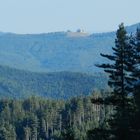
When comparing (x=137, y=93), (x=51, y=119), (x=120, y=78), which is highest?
(x=120, y=78)

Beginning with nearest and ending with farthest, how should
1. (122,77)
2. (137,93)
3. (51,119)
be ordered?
(137,93) < (122,77) < (51,119)

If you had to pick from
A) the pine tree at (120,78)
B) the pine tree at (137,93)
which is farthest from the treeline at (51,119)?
the pine tree at (137,93)

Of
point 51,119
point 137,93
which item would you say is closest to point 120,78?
point 137,93

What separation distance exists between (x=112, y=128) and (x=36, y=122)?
488 ft

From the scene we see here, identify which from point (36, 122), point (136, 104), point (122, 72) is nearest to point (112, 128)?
point (136, 104)

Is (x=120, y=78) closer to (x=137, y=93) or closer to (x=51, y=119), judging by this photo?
(x=137, y=93)

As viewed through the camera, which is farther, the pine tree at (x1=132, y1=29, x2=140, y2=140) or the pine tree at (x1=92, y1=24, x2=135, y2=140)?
the pine tree at (x1=92, y1=24, x2=135, y2=140)

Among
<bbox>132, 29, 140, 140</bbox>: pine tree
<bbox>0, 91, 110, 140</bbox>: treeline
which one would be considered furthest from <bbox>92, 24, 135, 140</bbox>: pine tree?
<bbox>0, 91, 110, 140</bbox>: treeline

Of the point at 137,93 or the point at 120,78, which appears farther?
the point at 120,78

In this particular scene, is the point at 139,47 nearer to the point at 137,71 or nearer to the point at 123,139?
the point at 137,71

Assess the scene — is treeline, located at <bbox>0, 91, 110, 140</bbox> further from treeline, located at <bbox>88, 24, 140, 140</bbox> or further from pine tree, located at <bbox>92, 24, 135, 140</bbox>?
pine tree, located at <bbox>92, 24, 135, 140</bbox>

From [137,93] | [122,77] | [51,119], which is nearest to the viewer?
[137,93]

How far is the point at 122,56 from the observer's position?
3600cm

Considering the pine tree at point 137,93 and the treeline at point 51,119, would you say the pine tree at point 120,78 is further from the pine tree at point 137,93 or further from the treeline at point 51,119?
the treeline at point 51,119
